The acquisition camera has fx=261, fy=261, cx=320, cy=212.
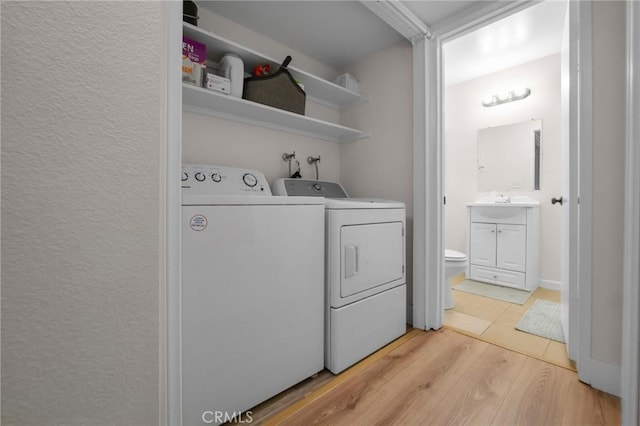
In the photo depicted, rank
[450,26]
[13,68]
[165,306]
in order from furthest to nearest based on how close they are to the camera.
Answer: [450,26]
[165,306]
[13,68]

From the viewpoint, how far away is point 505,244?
8.96 feet

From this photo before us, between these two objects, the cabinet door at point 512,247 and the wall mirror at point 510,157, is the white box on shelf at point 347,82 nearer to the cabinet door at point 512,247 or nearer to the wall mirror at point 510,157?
the wall mirror at point 510,157

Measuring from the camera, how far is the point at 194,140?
5.31ft

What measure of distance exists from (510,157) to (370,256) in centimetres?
246

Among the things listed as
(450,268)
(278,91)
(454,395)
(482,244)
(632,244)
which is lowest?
(454,395)

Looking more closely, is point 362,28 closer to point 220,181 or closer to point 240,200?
point 220,181

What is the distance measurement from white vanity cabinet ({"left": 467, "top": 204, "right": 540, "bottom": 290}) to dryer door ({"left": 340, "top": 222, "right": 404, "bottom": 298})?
1.61 meters

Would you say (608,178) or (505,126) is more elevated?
(505,126)

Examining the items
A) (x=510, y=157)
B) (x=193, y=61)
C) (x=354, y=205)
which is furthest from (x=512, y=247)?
(x=193, y=61)

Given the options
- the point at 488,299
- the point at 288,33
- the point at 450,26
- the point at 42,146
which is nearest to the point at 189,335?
the point at 42,146

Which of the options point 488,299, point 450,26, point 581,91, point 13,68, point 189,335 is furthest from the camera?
point 488,299

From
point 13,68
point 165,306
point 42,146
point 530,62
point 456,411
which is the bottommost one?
point 456,411

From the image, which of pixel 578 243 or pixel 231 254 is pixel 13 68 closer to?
pixel 231 254

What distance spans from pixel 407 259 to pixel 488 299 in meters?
1.08
